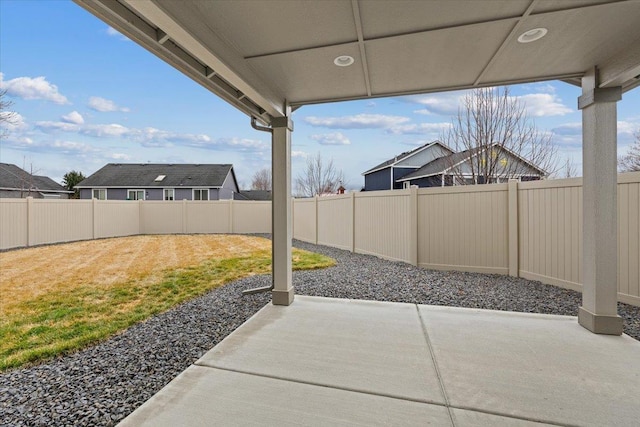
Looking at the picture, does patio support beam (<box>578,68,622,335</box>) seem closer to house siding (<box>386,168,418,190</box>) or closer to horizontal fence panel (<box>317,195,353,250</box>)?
horizontal fence panel (<box>317,195,353,250</box>)

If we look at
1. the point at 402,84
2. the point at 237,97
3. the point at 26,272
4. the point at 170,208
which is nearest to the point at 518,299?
the point at 402,84

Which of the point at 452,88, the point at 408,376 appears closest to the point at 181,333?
the point at 408,376

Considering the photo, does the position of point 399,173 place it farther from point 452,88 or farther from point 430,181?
point 452,88

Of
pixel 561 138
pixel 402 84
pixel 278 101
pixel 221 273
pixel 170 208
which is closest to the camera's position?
pixel 402 84

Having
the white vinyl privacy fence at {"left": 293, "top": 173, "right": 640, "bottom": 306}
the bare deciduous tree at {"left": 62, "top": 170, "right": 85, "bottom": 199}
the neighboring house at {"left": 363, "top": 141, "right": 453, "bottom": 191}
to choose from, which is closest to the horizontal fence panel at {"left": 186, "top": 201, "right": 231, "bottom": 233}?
the white vinyl privacy fence at {"left": 293, "top": 173, "right": 640, "bottom": 306}

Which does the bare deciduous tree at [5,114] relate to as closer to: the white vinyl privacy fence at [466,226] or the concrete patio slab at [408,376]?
the white vinyl privacy fence at [466,226]

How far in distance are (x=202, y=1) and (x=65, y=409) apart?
2.86 metres

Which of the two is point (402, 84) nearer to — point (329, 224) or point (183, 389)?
point (183, 389)

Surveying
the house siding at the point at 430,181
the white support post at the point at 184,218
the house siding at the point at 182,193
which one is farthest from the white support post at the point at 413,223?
the house siding at the point at 182,193

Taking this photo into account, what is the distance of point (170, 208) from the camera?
14.3 metres

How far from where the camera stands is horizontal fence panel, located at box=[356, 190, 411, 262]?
6.61 meters

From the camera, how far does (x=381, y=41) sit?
2.56 metres

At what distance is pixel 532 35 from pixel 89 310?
5.85 metres

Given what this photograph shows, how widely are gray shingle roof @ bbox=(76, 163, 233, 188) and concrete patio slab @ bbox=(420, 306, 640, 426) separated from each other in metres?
21.9
